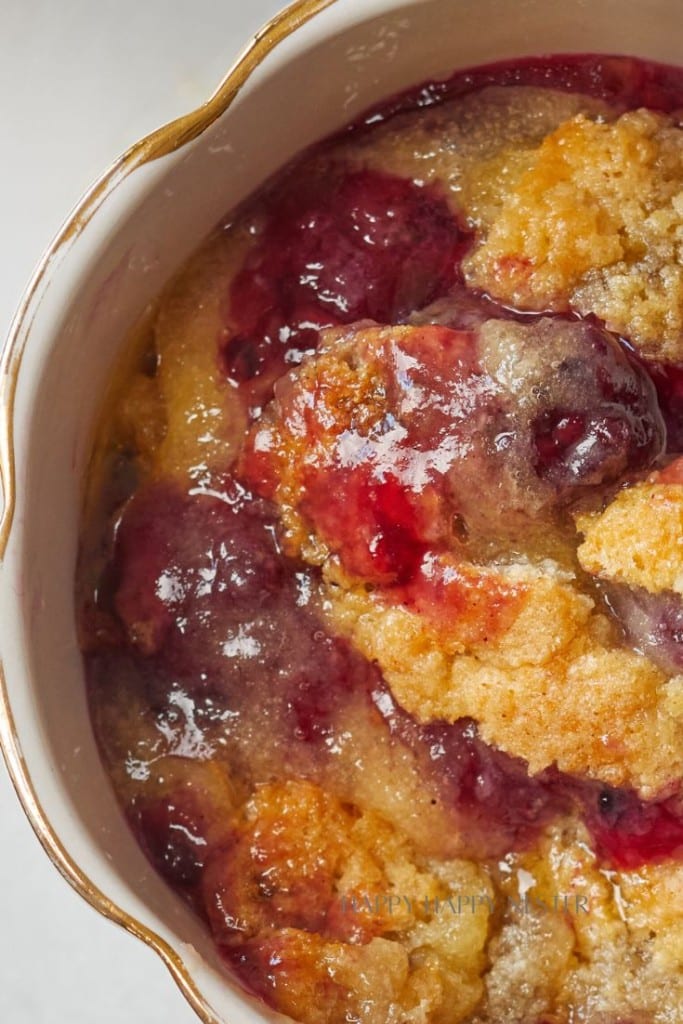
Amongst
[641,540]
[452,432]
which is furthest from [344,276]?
[641,540]

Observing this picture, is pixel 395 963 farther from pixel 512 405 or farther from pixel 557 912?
pixel 512 405

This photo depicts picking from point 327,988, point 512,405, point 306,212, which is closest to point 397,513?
point 512,405

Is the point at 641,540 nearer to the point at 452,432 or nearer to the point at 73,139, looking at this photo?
the point at 452,432

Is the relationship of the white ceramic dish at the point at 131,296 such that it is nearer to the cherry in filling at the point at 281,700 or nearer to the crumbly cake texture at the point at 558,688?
the cherry in filling at the point at 281,700

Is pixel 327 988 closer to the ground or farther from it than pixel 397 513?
closer to the ground

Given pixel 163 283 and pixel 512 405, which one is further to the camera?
pixel 163 283

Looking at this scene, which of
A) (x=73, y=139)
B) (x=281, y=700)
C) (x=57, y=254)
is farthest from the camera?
(x=73, y=139)
